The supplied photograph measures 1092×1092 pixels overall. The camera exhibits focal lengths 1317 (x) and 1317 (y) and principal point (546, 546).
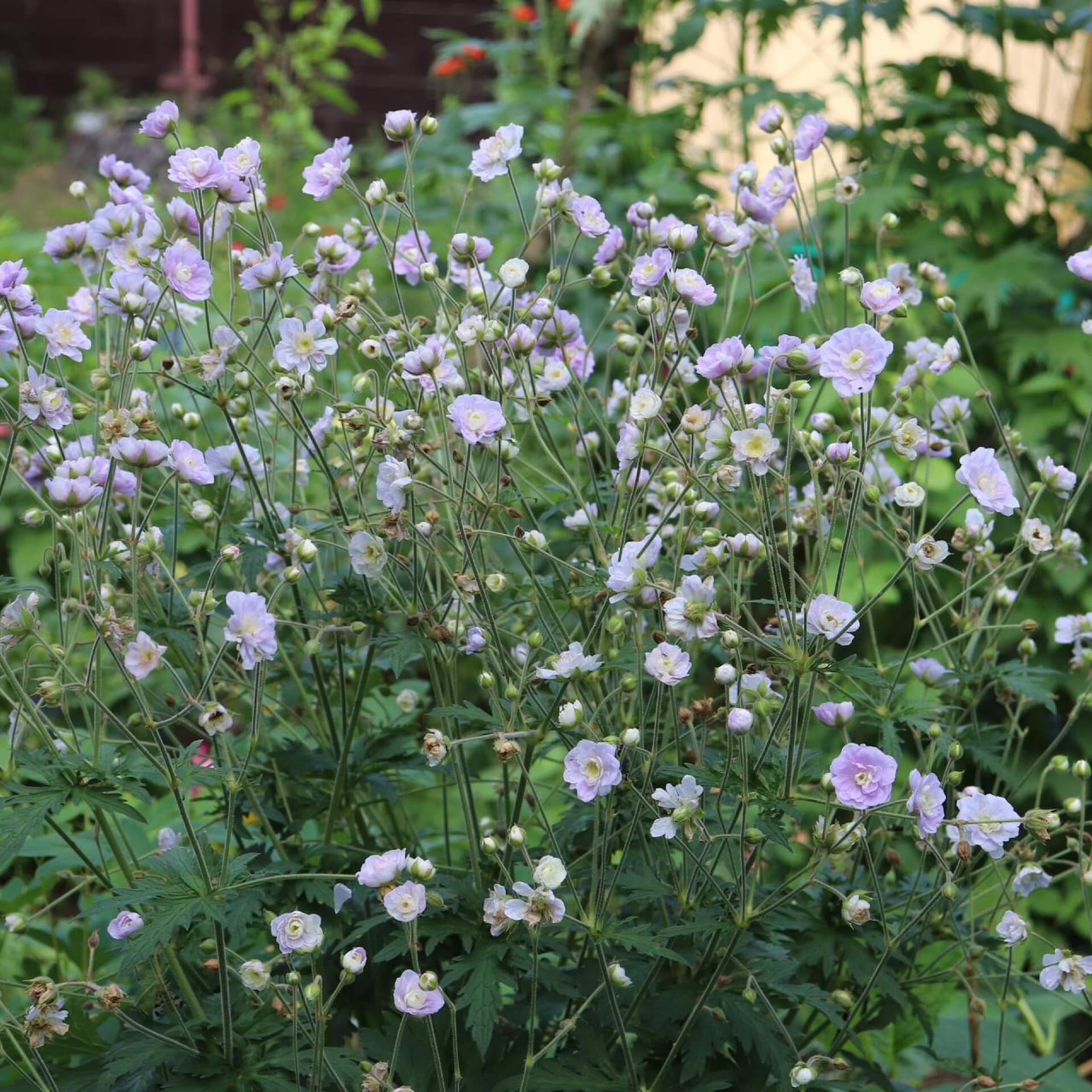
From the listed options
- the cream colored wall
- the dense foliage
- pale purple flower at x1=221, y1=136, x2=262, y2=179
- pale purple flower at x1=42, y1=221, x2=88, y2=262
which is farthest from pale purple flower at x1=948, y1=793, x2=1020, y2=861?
the cream colored wall

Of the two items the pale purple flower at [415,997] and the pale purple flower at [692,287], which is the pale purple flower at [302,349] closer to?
the pale purple flower at [692,287]

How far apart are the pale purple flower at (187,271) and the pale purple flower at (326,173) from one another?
0.24 meters

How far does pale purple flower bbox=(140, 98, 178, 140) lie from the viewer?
5.51 ft

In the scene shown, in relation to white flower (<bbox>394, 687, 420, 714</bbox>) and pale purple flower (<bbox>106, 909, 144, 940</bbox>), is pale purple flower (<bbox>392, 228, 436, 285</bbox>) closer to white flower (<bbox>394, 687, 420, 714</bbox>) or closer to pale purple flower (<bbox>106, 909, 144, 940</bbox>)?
white flower (<bbox>394, 687, 420, 714</bbox>)

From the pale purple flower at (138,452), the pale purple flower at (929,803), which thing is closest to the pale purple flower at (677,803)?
the pale purple flower at (929,803)

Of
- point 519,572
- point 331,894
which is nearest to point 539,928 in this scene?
point 331,894

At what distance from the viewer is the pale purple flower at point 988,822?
4.54ft

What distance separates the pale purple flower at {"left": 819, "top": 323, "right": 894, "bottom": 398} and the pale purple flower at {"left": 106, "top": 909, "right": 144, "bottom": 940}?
95 centimetres

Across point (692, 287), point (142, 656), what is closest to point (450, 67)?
point (692, 287)

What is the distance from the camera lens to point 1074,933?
344 centimetres

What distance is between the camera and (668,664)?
1388 millimetres

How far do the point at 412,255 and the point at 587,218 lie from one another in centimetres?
32

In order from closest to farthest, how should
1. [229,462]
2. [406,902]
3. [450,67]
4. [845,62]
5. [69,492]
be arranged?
[406,902] → [69,492] → [229,462] → [450,67] → [845,62]

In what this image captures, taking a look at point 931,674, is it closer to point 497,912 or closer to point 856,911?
point 856,911
